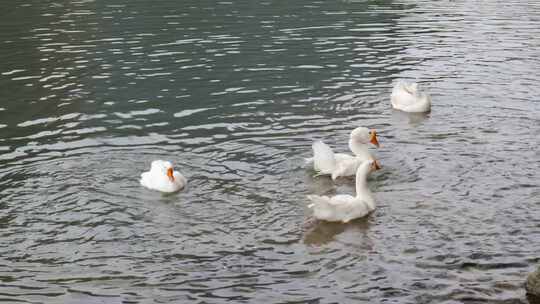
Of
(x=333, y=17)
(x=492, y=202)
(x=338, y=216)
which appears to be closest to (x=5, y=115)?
(x=338, y=216)

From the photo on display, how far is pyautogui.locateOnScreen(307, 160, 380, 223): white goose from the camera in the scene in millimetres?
13227

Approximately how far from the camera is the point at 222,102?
2188cm

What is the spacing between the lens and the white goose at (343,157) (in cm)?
1530

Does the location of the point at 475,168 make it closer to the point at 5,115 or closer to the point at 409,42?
the point at 5,115

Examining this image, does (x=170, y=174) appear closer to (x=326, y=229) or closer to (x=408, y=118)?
(x=326, y=229)

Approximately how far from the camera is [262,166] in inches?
631

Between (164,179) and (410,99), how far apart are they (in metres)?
8.09

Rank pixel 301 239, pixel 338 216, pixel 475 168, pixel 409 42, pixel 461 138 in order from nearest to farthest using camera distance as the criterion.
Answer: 1. pixel 301 239
2. pixel 338 216
3. pixel 475 168
4. pixel 461 138
5. pixel 409 42

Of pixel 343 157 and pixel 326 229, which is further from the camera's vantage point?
pixel 343 157

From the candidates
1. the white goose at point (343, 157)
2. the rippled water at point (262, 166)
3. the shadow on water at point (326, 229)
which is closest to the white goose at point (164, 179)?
the rippled water at point (262, 166)

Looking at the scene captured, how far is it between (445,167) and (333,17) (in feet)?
74.7

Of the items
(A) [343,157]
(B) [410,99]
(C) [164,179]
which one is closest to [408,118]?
(B) [410,99]

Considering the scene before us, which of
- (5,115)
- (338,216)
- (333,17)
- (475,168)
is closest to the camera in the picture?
(338,216)

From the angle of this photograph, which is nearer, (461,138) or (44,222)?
(44,222)
